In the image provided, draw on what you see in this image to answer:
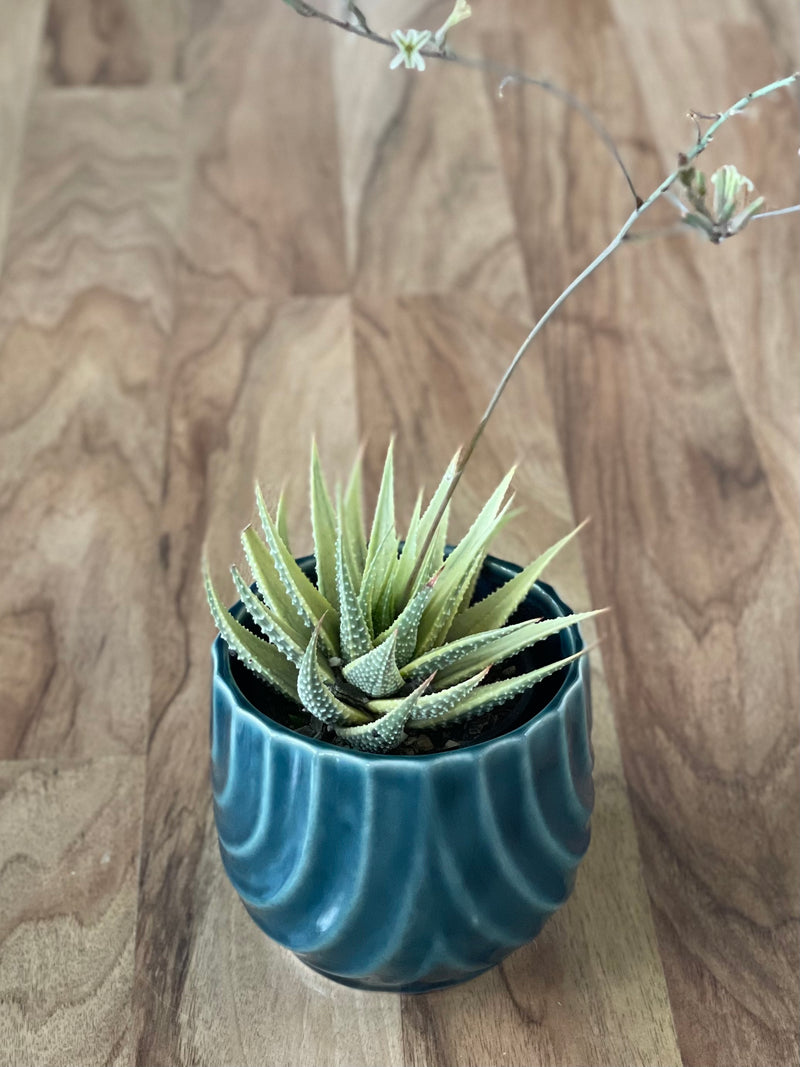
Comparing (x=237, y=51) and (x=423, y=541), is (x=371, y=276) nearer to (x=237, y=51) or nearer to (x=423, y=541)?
(x=237, y=51)

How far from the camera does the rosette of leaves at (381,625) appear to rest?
577 millimetres

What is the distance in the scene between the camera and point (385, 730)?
0.57 metres

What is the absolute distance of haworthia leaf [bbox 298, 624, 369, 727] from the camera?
562 millimetres

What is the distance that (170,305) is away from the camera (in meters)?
1.20

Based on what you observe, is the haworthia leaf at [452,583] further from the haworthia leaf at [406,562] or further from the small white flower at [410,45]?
the small white flower at [410,45]

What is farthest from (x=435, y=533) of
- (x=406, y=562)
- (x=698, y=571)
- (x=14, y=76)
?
(x=14, y=76)

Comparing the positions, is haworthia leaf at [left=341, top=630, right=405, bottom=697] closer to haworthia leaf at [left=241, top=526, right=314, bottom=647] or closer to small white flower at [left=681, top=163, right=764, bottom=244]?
haworthia leaf at [left=241, top=526, right=314, bottom=647]

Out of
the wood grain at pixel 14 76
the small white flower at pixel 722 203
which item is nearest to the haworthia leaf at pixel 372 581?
the small white flower at pixel 722 203

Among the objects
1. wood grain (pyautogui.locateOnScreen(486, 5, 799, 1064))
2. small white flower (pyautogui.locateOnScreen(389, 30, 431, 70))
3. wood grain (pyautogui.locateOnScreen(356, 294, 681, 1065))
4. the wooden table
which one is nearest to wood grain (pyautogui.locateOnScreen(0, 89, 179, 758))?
the wooden table

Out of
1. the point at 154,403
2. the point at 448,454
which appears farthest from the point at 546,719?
the point at 154,403

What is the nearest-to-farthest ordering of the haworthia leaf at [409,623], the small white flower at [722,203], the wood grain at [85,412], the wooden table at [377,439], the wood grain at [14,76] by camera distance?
the small white flower at [722,203] < the haworthia leaf at [409,623] < the wooden table at [377,439] < the wood grain at [85,412] < the wood grain at [14,76]

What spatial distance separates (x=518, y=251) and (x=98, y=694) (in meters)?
0.66

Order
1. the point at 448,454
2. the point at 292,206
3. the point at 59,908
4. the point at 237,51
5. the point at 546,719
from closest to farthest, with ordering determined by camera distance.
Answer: the point at 546,719, the point at 59,908, the point at 448,454, the point at 292,206, the point at 237,51

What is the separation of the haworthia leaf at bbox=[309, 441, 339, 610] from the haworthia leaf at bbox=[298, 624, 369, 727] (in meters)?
0.06
